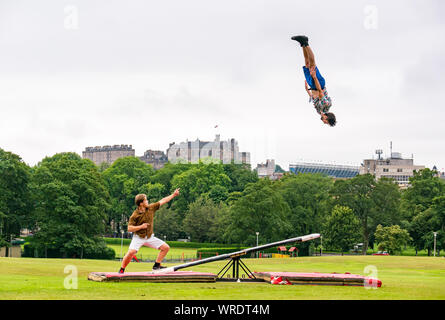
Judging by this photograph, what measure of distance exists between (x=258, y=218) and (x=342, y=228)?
34.8ft

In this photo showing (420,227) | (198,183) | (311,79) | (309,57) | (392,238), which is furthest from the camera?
(198,183)

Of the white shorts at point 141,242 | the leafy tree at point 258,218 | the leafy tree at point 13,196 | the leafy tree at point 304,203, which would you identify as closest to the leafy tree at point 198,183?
the leafy tree at point 304,203

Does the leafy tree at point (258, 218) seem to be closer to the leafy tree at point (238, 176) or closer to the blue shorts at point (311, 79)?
the leafy tree at point (238, 176)

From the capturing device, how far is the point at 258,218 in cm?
8044

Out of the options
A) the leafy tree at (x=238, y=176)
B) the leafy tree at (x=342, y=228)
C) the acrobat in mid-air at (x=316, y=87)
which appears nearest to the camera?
the acrobat in mid-air at (x=316, y=87)

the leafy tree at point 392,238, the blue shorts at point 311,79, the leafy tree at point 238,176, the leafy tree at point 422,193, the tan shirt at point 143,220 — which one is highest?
the leafy tree at point 238,176

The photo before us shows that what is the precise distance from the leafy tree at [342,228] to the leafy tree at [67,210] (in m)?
28.9

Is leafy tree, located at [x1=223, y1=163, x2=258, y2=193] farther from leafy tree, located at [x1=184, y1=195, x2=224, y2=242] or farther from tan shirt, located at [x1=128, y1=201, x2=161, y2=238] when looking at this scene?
tan shirt, located at [x1=128, y1=201, x2=161, y2=238]

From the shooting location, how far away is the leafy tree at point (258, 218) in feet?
259

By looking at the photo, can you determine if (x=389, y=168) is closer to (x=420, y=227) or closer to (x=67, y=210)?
(x=420, y=227)

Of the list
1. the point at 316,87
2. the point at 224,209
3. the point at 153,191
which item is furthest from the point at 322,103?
the point at 153,191

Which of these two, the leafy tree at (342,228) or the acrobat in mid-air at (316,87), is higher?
the acrobat in mid-air at (316,87)

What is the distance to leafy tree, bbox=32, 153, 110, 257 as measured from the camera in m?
64.4
